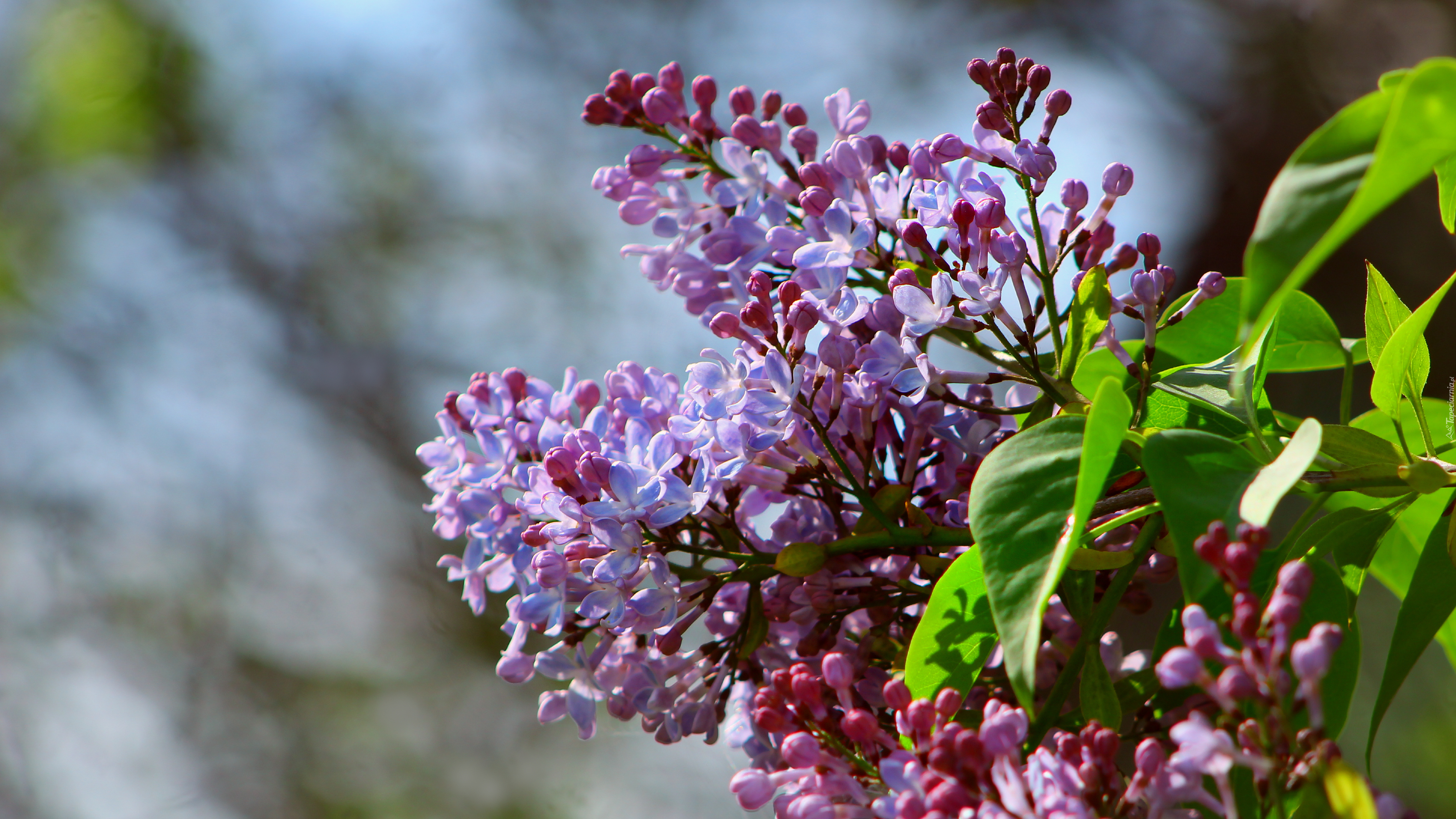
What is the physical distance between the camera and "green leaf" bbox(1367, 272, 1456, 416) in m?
0.23

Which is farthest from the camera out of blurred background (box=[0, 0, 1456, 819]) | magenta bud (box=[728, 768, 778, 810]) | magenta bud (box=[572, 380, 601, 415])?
blurred background (box=[0, 0, 1456, 819])

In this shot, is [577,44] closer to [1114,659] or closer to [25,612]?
[25,612]

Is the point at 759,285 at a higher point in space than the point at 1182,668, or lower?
higher

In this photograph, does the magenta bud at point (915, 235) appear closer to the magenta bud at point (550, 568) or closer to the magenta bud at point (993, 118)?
the magenta bud at point (993, 118)

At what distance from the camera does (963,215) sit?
24 centimetres

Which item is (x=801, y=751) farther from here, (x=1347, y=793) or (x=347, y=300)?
(x=347, y=300)

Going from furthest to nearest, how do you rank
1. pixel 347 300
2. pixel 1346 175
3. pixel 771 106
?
pixel 347 300 < pixel 771 106 < pixel 1346 175

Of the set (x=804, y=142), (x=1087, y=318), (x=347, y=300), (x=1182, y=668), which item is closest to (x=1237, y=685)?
(x=1182, y=668)

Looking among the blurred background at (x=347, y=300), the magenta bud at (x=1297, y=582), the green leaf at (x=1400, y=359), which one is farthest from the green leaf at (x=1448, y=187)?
the blurred background at (x=347, y=300)

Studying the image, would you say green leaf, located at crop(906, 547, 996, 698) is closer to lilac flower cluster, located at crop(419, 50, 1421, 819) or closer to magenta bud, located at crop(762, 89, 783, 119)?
lilac flower cluster, located at crop(419, 50, 1421, 819)

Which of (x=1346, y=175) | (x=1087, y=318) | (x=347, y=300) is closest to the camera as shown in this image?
(x=1346, y=175)

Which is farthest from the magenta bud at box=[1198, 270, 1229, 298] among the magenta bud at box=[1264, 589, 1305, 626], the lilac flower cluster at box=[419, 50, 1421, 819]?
the magenta bud at box=[1264, 589, 1305, 626]

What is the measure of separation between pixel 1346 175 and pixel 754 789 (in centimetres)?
18

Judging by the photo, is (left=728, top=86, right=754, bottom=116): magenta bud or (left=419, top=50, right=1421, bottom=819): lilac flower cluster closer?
(left=419, top=50, right=1421, bottom=819): lilac flower cluster
